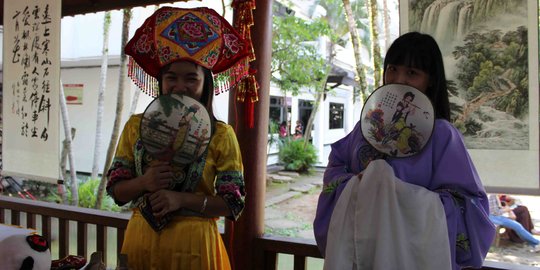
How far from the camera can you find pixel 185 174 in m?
1.29

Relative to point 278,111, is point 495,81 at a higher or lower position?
lower

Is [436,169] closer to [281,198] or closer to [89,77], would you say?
[281,198]

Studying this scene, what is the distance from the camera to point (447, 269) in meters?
1.00

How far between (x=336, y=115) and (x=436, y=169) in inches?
603

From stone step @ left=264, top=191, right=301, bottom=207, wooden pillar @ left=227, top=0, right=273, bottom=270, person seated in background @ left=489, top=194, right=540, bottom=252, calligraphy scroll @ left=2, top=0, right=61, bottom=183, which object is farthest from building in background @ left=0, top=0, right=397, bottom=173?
wooden pillar @ left=227, top=0, right=273, bottom=270

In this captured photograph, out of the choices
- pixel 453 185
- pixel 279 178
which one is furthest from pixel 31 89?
pixel 279 178

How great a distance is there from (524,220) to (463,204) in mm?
7000

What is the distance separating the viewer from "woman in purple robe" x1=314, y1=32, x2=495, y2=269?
1085mm

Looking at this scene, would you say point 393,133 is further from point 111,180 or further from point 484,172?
point 111,180

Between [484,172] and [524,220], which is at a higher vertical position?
[484,172]

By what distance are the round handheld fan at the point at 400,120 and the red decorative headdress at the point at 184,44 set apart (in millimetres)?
552

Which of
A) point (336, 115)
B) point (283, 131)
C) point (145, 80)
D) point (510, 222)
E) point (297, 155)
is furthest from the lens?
point (336, 115)

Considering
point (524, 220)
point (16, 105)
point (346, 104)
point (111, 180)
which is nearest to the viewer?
point (111, 180)

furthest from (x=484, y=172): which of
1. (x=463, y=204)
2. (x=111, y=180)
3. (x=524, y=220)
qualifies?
(x=524, y=220)
